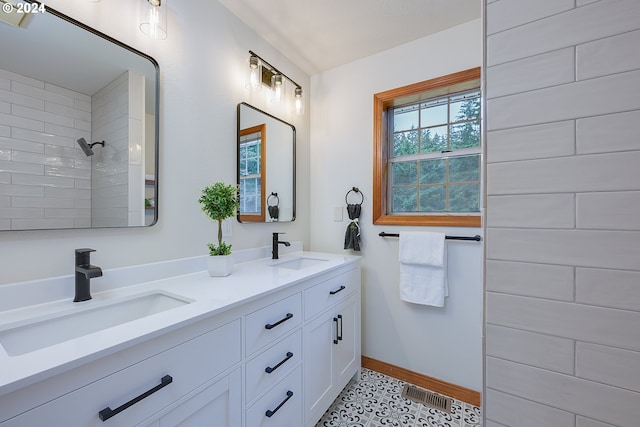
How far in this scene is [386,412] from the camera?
1.62 metres

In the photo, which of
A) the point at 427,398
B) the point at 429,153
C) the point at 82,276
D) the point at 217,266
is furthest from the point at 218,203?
the point at 427,398

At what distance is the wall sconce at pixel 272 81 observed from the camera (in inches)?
69.1

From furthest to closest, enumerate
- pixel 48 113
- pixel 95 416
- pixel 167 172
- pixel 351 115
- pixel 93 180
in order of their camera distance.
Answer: pixel 351 115
pixel 167 172
pixel 93 180
pixel 48 113
pixel 95 416

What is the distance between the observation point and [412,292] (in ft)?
6.03

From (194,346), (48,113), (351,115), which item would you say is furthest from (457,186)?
(48,113)

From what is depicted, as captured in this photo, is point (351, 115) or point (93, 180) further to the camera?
point (351, 115)

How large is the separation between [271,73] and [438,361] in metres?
2.34

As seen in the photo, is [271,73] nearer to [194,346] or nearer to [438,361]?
[194,346]

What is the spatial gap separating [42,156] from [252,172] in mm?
1007

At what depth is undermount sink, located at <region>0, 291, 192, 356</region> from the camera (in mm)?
787

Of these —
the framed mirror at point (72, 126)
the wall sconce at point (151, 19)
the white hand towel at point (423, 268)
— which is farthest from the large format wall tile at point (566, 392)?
the wall sconce at point (151, 19)

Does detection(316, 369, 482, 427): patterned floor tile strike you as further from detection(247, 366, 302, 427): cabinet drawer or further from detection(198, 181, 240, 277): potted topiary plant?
detection(198, 181, 240, 277): potted topiary plant

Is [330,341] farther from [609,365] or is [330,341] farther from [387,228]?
[609,365]

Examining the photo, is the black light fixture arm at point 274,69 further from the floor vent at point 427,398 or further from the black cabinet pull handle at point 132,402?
the floor vent at point 427,398
